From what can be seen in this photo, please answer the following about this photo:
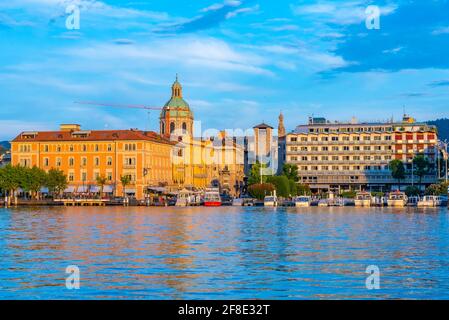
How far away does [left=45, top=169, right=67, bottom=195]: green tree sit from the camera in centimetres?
13600

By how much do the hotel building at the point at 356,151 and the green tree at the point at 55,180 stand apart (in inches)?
2383

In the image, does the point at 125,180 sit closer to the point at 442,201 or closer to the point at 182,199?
the point at 182,199

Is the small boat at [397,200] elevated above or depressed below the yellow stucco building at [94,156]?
below

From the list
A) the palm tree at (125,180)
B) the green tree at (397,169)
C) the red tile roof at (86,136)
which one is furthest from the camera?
the green tree at (397,169)

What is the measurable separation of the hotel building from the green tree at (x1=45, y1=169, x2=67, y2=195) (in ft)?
199

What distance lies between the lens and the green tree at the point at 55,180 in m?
136

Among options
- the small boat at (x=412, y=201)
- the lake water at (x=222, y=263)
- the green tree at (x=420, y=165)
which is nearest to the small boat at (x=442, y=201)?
the small boat at (x=412, y=201)

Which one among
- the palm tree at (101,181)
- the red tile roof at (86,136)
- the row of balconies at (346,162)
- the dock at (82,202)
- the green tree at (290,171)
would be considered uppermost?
A: the red tile roof at (86,136)

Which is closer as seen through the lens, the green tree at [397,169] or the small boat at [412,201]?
the small boat at [412,201]

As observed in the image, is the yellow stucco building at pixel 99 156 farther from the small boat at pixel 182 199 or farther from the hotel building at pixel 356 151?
the hotel building at pixel 356 151

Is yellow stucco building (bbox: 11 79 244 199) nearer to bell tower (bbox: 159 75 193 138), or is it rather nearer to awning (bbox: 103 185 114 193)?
awning (bbox: 103 185 114 193)

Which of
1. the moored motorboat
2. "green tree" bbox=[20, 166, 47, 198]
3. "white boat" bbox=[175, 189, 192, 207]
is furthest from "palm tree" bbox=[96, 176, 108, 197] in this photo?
the moored motorboat
